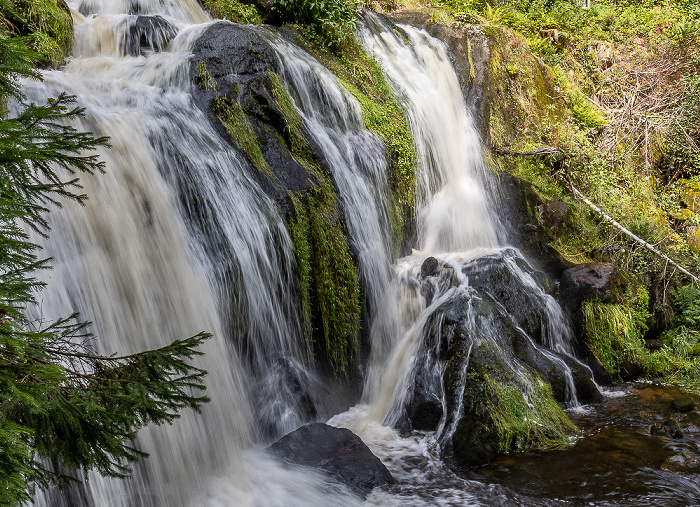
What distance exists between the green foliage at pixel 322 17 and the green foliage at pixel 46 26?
3.33 m

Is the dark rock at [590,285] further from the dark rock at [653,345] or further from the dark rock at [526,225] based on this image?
the dark rock at [653,345]

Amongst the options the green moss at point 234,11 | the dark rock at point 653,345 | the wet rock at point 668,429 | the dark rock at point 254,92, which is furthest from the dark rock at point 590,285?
the green moss at point 234,11

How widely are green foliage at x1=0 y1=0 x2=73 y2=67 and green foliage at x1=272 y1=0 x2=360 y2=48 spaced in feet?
10.9

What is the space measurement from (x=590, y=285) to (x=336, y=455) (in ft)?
15.6

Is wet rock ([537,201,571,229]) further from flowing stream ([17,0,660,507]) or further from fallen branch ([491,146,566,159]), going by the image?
flowing stream ([17,0,660,507])

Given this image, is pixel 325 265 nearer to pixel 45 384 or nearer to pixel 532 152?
pixel 45 384

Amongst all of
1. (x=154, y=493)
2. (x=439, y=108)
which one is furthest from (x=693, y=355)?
(x=154, y=493)

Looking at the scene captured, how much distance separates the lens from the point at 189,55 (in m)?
6.64

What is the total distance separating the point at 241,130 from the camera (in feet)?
20.2

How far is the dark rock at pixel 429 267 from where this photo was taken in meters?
7.05

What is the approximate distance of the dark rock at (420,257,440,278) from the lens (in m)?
7.05

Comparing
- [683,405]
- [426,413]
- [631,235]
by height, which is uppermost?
[631,235]

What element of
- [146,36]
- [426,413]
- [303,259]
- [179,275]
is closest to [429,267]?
[303,259]

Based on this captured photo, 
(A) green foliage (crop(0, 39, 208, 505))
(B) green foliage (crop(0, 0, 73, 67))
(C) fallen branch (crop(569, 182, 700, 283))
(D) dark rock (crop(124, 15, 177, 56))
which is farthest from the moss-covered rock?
(C) fallen branch (crop(569, 182, 700, 283))
